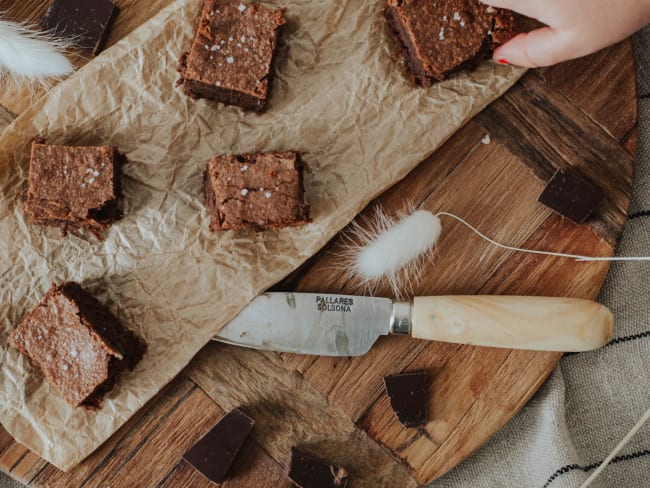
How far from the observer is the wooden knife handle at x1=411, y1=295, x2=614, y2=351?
279 cm

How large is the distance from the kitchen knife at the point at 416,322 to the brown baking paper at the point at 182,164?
139 millimetres

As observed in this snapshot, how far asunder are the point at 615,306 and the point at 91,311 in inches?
105

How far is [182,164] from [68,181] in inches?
20.3

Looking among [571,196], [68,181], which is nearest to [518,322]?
[571,196]

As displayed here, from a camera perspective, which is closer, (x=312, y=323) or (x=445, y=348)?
(x=312, y=323)

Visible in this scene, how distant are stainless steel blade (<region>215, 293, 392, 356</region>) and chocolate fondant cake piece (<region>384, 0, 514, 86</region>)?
3.82 ft

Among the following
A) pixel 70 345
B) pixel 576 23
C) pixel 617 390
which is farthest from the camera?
pixel 617 390

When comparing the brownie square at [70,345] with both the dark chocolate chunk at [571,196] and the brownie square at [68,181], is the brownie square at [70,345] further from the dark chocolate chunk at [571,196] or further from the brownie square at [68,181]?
the dark chocolate chunk at [571,196]

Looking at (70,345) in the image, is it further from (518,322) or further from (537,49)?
(537,49)

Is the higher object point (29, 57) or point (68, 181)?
point (29, 57)

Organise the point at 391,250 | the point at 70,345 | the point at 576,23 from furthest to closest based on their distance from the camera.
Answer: the point at 391,250 < the point at 70,345 < the point at 576,23

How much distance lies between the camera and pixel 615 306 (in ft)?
11.0

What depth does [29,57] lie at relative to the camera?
2930mm

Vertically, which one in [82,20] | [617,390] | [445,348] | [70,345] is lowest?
[617,390]
